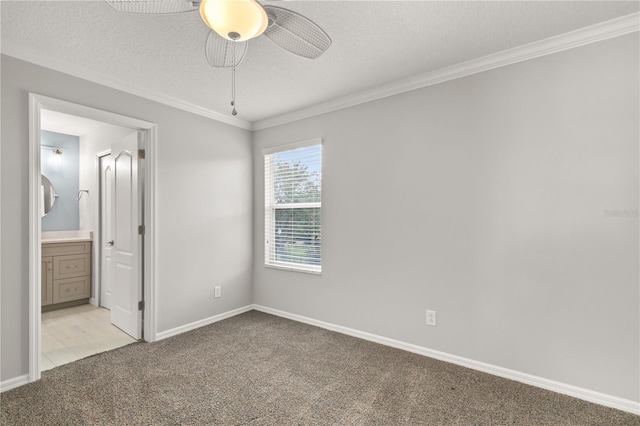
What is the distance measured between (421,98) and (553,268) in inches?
66.6

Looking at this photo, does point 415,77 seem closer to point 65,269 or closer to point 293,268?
point 293,268

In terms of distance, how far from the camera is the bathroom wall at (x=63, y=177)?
4578 millimetres

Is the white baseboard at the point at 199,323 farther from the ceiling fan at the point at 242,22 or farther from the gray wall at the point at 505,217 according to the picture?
the ceiling fan at the point at 242,22

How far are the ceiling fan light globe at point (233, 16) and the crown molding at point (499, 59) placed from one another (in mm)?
1843

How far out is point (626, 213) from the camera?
2.03m

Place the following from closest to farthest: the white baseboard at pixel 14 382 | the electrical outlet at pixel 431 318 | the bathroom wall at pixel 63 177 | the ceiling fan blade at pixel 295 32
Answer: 1. the ceiling fan blade at pixel 295 32
2. the white baseboard at pixel 14 382
3. the electrical outlet at pixel 431 318
4. the bathroom wall at pixel 63 177

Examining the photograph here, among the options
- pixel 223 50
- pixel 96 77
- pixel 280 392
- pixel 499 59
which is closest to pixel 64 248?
pixel 96 77

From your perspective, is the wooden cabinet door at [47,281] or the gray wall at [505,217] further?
the wooden cabinet door at [47,281]

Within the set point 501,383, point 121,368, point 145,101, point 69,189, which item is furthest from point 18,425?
point 69,189

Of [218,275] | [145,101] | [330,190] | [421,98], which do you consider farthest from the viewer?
[218,275]

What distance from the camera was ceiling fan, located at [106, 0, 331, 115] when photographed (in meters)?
1.28

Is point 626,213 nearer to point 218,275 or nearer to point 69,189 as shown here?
point 218,275

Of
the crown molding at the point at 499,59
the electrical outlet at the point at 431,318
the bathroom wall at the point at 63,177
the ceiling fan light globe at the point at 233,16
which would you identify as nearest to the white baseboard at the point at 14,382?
the ceiling fan light globe at the point at 233,16

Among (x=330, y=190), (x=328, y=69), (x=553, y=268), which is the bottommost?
(x=553, y=268)
